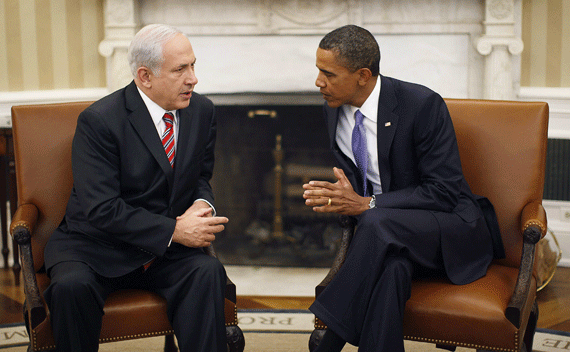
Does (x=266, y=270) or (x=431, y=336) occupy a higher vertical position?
(x=431, y=336)

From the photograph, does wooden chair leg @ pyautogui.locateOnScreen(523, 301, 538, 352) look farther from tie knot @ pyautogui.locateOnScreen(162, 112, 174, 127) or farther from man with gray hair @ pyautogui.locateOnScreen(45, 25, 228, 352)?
tie knot @ pyautogui.locateOnScreen(162, 112, 174, 127)

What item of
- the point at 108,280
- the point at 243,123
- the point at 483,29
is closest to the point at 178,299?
the point at 108,280

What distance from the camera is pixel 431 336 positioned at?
175 centimetres

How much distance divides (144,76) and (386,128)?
32.4 inches

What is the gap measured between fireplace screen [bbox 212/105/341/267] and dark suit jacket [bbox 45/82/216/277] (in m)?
1.79

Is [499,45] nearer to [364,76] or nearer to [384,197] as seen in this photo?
[364,76]

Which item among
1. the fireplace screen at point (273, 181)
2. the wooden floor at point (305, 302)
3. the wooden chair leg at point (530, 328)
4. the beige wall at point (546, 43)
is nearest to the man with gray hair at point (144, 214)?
the wooden chair leg at point (530, 328)

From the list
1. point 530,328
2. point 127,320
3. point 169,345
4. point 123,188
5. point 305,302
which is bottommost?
point 305,302

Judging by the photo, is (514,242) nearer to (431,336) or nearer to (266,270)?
(431,336)

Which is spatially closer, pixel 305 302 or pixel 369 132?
pixel 369 132

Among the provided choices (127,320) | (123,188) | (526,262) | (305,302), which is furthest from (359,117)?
(305,302)

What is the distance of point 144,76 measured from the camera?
1.96 metres

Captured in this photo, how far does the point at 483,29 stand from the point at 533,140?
4.94ft

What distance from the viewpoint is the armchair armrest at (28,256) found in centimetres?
170
